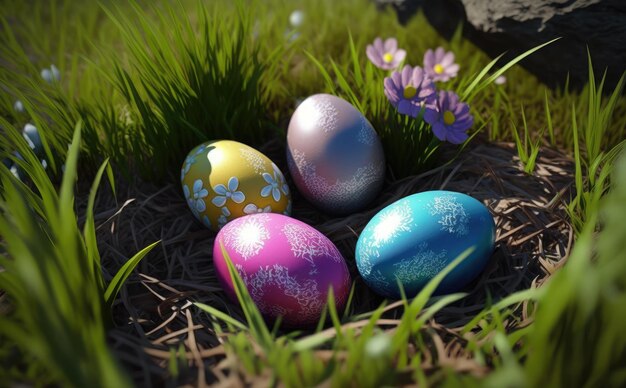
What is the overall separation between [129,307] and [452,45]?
5.08ft

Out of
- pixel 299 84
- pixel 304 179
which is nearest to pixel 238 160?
pixel 304 179

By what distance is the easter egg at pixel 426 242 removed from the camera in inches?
46.4

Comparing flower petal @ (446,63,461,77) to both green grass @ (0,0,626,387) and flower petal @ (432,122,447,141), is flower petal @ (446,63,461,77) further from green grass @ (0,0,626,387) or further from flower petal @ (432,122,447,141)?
flower petal @ (432,122,447,141)

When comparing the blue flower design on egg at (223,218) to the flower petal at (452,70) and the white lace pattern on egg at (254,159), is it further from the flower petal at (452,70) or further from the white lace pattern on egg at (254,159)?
the flower petal at (452,70)

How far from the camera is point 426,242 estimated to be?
3.86 feet

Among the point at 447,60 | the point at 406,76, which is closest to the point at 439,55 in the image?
the point at 447,60

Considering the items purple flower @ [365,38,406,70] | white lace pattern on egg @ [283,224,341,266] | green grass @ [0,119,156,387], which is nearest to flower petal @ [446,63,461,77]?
purple flower @ [365,38,406,70]

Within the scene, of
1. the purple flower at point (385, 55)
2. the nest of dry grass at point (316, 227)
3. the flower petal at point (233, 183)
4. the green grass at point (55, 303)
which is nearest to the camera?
the green grass at point (55, 303)

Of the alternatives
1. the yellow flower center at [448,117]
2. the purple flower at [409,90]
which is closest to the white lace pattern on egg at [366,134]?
the purple flower at [409,90]

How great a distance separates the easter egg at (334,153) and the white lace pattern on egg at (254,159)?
0.12 meters

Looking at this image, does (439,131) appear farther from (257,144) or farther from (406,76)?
(257,144)

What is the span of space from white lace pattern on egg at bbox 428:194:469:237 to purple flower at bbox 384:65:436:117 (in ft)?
1.14

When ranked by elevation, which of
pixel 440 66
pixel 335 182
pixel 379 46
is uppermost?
pixel 379 46

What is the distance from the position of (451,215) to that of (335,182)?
0.37 metres
